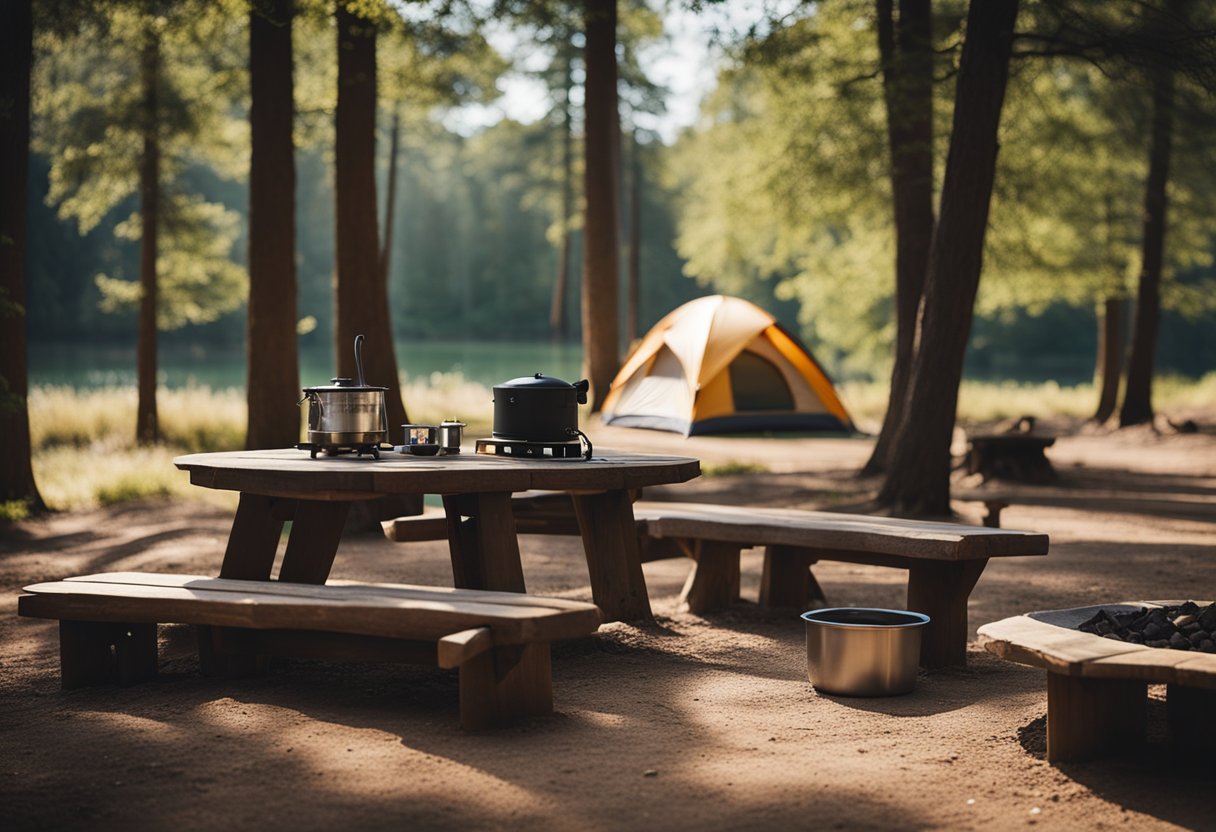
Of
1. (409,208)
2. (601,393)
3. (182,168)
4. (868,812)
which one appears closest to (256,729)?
(868,812)

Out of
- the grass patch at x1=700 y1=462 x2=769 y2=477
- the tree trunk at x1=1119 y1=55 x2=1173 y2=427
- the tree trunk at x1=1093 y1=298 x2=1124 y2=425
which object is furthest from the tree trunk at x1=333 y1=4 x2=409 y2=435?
the tree trunk at x1=1093 y1=298 x2=1124 y2=425

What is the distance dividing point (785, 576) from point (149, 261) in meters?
12.8

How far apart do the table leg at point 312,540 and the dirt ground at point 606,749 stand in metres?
0.37

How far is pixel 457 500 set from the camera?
521 cm

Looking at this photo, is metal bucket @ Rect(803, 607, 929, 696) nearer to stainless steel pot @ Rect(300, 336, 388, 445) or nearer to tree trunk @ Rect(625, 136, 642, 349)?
stainless steel pot @ Rect(300, 336, 388, 445)

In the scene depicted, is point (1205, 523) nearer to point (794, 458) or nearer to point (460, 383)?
point (794, 458)

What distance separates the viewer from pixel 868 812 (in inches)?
133

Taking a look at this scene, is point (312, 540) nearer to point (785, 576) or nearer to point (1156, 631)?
point (785, 576)

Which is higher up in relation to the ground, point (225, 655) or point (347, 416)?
point (347, 416)

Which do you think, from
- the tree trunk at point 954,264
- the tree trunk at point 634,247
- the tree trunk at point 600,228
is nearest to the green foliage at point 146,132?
the tree trunk at point 600,228

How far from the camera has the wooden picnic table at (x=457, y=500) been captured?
15.0ft

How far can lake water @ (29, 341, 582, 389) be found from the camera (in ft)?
121

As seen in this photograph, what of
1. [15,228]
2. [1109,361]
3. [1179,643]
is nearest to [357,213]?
[15,228]

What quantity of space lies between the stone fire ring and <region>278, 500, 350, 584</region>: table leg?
2.77 m
